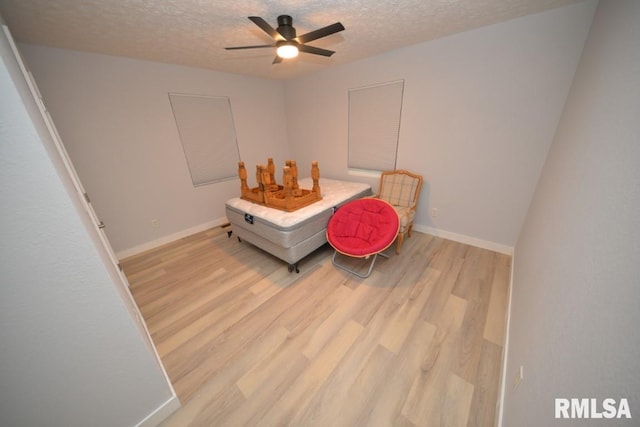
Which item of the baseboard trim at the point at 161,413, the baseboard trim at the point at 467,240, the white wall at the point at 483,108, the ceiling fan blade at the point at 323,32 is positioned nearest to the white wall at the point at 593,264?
the white wall at the point at 483,108

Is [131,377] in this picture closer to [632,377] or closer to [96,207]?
[632,377]

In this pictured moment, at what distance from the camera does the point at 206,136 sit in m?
3.24

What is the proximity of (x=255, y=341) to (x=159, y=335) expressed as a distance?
2.68 ft

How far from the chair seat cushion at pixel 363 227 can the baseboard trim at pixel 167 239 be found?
2.28 m

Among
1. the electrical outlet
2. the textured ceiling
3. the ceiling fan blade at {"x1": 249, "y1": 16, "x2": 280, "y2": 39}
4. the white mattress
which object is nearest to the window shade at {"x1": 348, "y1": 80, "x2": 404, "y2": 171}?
the white mattress

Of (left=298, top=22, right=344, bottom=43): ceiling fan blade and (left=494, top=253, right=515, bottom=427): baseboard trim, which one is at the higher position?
(left=298, top=22, right=344, bottom=43): ceiling fan blade

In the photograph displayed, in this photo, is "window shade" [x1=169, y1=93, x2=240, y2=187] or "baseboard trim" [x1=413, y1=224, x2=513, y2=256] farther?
"window shade" [x1=169, y1=93, x2=240, y2=187]

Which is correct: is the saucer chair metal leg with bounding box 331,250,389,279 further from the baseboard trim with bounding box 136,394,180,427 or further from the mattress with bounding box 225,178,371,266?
the baseboard trim with bounding box 136,394,180,427

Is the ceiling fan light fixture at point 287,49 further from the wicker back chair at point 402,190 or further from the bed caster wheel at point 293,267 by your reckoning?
the bed caster wheel at point 293,267

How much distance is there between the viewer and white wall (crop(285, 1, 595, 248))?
1878 millimetres

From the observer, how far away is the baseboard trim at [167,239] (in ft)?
9.32

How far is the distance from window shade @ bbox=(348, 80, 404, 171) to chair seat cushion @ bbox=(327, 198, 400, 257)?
0.96 meters

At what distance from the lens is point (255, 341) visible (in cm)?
162

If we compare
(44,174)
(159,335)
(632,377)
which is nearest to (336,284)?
(159,335)
